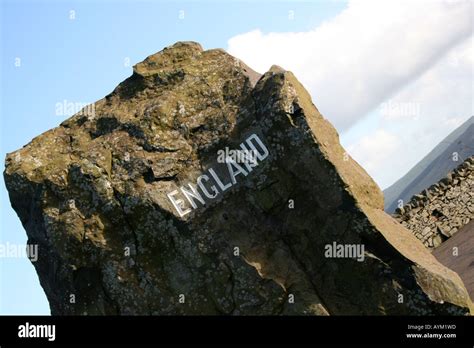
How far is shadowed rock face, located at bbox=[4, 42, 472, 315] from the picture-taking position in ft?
52.2

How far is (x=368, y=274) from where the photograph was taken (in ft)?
52.1

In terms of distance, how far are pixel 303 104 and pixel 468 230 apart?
1603cm

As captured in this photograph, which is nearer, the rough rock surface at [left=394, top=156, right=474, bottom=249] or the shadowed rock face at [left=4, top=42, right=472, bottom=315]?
Result: the shadowed rock face at [left=4, top=42, right=472, bottom=315]

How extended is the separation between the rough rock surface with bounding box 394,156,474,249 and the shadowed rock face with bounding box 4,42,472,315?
12.0m

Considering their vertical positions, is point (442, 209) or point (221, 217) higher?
point (442, 209)

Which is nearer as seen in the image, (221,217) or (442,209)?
(221,217)

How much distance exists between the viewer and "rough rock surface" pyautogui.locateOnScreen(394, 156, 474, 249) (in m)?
29.8

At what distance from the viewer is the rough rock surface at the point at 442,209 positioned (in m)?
29.8

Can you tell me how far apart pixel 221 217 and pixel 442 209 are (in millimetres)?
16638

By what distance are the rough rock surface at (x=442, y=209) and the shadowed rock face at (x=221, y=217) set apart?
12.0m

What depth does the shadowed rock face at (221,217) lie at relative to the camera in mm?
15914

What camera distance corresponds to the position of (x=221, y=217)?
54.5ft

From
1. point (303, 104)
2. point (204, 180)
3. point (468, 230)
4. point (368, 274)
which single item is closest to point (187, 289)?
point (204, 180)

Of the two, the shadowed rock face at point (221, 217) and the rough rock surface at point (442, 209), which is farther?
the rough rock surface at point (442, 209)
